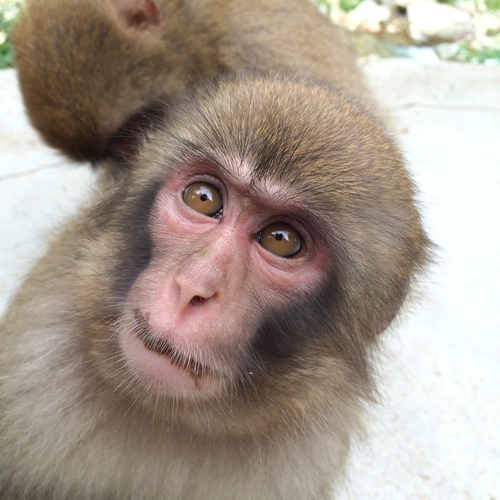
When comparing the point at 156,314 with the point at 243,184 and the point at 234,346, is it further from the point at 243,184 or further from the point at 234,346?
the point at 243,184

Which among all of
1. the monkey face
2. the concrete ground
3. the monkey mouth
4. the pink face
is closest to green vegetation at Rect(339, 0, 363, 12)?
the concrete ground

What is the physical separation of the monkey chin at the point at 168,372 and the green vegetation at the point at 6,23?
3.82 metres

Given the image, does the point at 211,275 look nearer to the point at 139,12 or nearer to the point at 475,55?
the point at 139,12

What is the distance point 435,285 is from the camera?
122 inches

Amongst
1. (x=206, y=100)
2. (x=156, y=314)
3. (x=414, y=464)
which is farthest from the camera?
(x=414, y=464)

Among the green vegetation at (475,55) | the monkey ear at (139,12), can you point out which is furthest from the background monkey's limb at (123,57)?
the green vegetation at (475,55)

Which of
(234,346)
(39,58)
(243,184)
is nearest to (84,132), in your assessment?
(39,58)

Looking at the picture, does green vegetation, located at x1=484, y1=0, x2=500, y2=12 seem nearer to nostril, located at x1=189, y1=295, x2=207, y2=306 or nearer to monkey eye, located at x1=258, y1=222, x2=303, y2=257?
monkey eye, located at x1=258, y1=222, x2=303, y2=257

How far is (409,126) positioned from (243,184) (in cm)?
301

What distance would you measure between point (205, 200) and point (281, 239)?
19 cm

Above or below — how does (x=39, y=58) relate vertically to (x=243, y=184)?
below

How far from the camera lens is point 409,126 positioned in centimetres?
435

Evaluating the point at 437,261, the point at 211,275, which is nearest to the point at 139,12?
the point at 437,261

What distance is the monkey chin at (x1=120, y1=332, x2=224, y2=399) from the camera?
1427 millimetres
